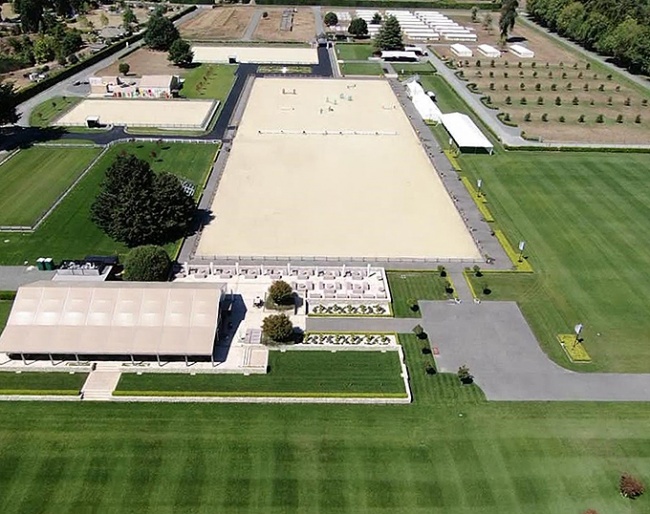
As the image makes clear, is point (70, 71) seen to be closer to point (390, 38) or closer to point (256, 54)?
point (256, 54)

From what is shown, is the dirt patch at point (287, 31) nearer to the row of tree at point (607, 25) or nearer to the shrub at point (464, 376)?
the row of tree at point (607, 25)

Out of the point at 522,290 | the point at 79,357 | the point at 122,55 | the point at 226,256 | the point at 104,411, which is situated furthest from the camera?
the point at 122,55

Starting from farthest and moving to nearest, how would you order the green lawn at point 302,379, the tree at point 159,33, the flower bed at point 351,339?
1. the tree at point 159,33
2. the flower bed at point 351,339
3. the green lawn at point 302,379

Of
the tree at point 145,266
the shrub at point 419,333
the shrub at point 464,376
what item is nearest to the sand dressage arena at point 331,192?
the tree at point 145,266

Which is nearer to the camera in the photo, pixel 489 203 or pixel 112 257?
pixel 112 257

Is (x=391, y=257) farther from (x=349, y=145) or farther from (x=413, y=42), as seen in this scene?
(x=413, y=42)

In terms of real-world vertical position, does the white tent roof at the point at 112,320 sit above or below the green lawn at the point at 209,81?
above

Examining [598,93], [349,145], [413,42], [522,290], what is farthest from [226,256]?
[413,42]
